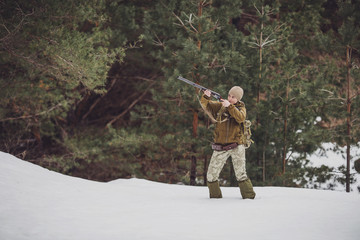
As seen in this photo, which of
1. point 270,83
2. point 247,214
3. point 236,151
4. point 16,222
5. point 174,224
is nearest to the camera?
point 16,222

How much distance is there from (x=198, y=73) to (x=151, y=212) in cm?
621

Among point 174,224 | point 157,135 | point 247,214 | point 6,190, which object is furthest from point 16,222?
point 157,135

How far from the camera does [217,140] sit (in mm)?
5242

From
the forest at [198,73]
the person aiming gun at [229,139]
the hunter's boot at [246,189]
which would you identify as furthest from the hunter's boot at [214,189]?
the forest at [198,73]

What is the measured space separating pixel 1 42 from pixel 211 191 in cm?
547

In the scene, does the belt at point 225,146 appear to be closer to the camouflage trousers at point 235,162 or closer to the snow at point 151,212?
the camouflage trousers at point 235,162

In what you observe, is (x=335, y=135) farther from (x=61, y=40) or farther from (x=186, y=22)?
(x=61, y=40)

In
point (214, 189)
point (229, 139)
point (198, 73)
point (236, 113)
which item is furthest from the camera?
point (198, 73)

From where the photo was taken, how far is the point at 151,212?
4.36 m

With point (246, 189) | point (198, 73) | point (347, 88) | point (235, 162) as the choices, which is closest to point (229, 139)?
point (235, 162)

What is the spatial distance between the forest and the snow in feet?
11.0

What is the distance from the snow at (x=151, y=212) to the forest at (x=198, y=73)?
11.0 feet

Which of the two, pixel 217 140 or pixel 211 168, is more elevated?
pixel 217 140

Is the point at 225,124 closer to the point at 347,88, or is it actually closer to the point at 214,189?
the point at 214,189
